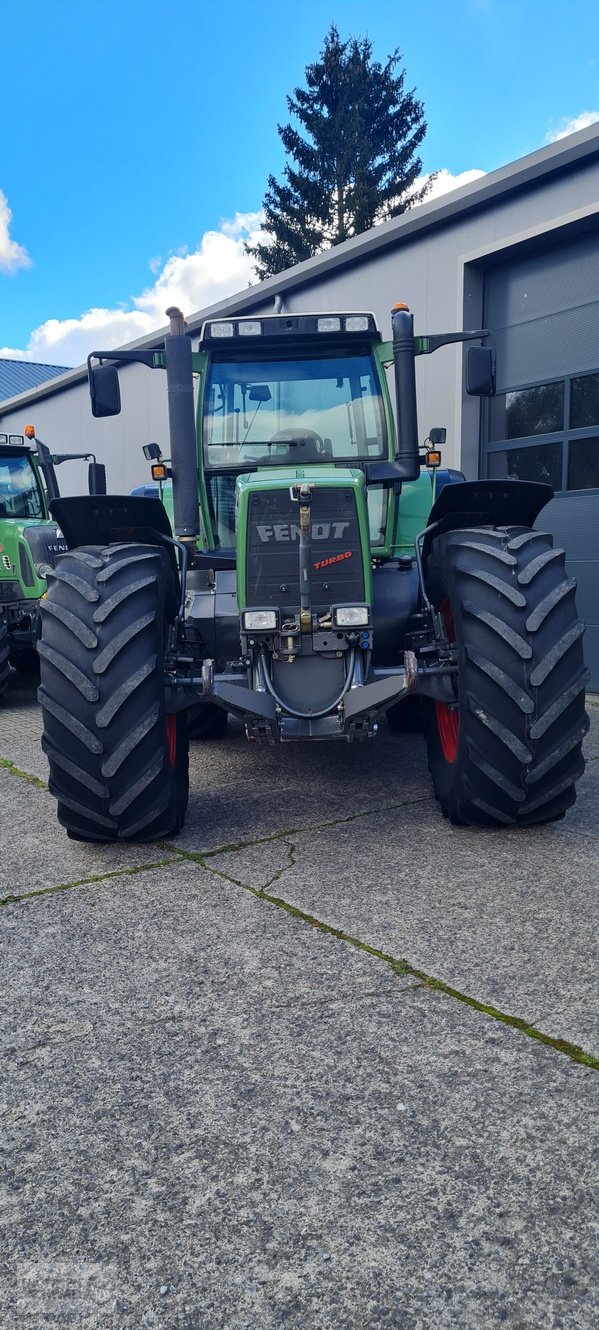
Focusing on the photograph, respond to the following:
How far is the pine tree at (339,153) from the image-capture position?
1351 inches

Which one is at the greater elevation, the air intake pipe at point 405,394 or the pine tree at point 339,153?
the pine tree at point 339,153

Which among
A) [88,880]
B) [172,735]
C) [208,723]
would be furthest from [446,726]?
[208,723]

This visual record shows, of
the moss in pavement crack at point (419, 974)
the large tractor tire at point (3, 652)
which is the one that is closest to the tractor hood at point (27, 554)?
the large tractor tire at point (3, 652)

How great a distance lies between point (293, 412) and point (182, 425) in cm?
69

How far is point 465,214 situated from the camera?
28.8 ft

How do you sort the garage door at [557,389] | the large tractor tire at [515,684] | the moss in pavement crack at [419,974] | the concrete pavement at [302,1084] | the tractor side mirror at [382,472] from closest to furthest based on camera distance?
the concrete pavement at [302,1084]
the moss in pavement crack at [419,974]
the large tractor tire at [515,684]
the tractor side mirror at [382,472]
the garage door at [557,389]

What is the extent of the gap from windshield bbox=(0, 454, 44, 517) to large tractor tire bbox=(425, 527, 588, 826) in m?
6.51

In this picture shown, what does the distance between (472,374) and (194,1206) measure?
14.5 feet

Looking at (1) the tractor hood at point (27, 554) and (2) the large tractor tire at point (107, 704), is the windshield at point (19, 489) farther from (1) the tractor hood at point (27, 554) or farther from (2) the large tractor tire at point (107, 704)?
(2) the large tractor tire at point (107, 704)

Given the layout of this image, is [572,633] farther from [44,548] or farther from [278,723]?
[44,548]

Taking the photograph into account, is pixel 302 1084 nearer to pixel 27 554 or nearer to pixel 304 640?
pixel 304 640

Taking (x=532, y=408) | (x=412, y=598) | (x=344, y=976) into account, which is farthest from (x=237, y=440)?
(x=532, y=408)

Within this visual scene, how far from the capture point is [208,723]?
6.10 m

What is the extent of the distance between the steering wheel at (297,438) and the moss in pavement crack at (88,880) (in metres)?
2.21
